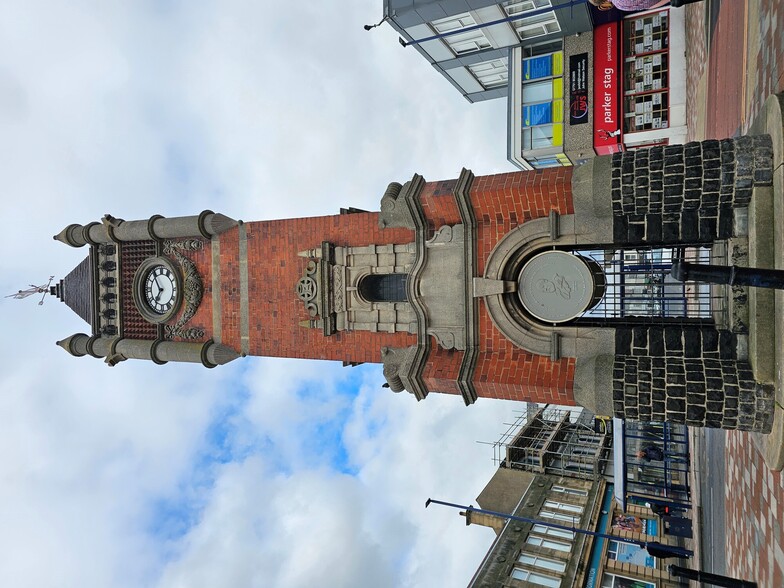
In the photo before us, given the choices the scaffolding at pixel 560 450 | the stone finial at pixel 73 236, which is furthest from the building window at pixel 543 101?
the stone finial at pixel 73 236

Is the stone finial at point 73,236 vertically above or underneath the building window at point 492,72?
underneath

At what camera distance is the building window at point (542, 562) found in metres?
26.6

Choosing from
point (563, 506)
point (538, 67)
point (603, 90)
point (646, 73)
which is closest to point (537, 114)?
point (538, 67)

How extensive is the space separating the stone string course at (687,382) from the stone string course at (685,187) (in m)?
1.84

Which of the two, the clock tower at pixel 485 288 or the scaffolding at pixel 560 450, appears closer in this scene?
the clock tower at pixel 485 288

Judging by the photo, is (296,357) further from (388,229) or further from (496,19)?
(496,19)

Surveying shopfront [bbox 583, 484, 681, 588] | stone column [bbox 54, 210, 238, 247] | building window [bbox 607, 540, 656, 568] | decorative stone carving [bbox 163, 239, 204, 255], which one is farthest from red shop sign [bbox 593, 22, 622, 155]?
decorative stone carving [bbox 163, 239, 204, 255]

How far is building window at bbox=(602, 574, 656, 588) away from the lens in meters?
24.7

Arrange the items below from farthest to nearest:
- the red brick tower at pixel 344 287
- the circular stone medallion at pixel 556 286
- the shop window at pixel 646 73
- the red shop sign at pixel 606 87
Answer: the red shop sign at pixel 606 87
the shop window at pixel 646 73
the red brick tower at pixel 344 287
the circular stone medallion at pixel 556 286

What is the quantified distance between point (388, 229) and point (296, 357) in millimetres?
4359

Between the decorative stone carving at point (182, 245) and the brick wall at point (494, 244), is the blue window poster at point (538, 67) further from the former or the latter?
the decorative stone carving at point (182, 245)

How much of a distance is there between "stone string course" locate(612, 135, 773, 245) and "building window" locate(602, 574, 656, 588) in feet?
70.0

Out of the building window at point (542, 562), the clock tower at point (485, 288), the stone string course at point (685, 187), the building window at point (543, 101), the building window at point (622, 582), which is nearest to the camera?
the stone string course at point (685, 187)

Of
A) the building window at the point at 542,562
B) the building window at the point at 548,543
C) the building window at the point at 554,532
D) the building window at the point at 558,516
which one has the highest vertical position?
the building window at the point at 558,516
